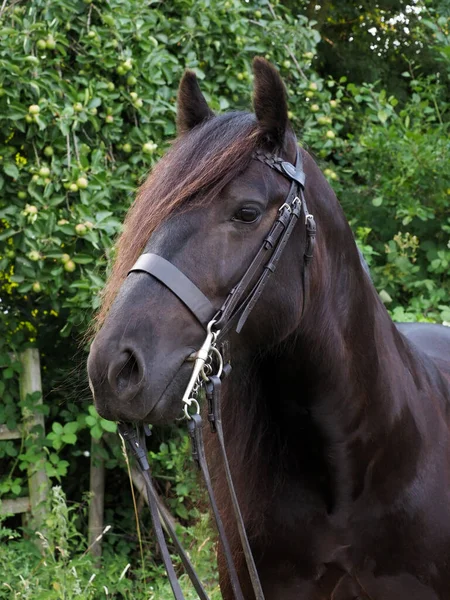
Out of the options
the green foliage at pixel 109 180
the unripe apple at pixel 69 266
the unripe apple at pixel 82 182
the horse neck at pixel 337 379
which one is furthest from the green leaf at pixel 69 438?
the horse neck at pixel 337 379

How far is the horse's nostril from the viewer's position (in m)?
1.64

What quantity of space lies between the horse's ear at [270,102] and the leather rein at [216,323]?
2.4 inches

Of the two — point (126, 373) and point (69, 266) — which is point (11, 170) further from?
point (126, 373)

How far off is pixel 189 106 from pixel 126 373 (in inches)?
32.1

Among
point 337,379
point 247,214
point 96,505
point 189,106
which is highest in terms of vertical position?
point 189,106

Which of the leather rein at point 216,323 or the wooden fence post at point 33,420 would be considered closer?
the leather rein at point 216,323

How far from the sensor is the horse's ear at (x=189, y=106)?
2152 millimetres

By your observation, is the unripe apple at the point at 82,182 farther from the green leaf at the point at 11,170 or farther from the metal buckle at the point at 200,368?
the metal buckle at the point at 200,368

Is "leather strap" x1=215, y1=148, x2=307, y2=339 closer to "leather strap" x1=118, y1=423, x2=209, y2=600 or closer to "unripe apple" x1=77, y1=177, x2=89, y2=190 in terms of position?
"leather strap" x1=118, y1=423, x2=209, y2=600

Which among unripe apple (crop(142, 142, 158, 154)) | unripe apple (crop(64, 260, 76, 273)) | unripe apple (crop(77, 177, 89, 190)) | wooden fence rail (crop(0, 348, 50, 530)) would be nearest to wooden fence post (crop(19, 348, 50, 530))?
wooden fence rail (crop(0, 348, 50, 530))

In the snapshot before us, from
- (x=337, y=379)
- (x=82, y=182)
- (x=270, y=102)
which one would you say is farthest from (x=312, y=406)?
(x=82, y=182)

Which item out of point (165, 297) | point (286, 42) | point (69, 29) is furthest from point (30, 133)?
point (165, 297)

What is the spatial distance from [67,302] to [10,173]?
23.7 inches

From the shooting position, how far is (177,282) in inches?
Answer: 68.0
